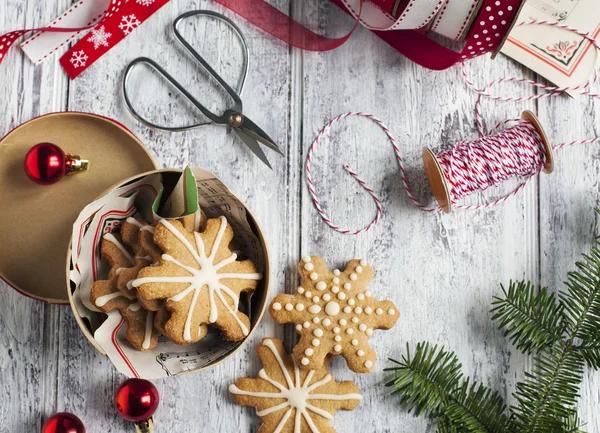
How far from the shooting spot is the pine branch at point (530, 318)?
3.87 ft

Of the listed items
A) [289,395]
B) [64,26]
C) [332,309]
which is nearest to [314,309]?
[332,309]

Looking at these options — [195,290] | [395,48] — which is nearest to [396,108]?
[395,48]

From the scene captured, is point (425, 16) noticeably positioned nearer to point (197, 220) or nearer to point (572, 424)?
point (197, 220)

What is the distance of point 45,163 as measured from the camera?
3.53 ft

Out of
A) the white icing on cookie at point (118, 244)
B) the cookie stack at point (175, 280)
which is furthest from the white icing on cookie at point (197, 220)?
the white icing on cookie at point (118, 244)

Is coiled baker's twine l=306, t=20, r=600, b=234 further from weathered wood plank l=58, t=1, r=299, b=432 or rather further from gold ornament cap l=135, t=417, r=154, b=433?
gold ornament cap l=135, t=417, r=154, b=433

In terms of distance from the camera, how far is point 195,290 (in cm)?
99

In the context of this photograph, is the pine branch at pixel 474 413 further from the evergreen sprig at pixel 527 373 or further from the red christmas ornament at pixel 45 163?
the red christmas ornament at pixel 45 163

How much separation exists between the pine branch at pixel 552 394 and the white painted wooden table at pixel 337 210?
0.08 meters

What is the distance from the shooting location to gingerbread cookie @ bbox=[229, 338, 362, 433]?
1.18 metres

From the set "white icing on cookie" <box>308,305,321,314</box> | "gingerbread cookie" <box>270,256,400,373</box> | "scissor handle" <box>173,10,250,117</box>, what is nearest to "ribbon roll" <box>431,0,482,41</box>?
"scissor handle" <box>173,10,250,117</box>

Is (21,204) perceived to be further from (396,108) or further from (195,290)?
(396,108)

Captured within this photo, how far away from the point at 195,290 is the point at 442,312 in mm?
522

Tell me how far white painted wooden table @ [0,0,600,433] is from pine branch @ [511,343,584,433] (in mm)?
77
